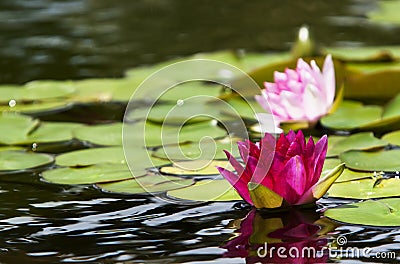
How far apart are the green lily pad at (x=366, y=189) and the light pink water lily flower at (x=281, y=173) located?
84 mm

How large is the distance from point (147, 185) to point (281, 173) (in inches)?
13.2

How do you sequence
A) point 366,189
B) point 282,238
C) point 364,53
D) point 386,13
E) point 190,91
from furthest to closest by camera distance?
point 386,13 → point 364,53 → point 190,91 → point 366,189 → point 282,238

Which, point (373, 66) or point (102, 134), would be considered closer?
point (102, 134)

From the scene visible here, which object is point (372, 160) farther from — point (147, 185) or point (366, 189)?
point (147, 185)

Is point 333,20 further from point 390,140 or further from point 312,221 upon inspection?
point 312,221

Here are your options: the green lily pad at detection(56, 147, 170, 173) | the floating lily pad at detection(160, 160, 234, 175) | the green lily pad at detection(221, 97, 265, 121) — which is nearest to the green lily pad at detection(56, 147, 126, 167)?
the green lily pad at detection(56, 147, 170, 173)

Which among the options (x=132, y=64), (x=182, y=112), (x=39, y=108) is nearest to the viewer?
(x=182, y=112)

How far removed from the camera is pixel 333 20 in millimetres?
3359

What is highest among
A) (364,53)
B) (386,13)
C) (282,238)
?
(386,13)

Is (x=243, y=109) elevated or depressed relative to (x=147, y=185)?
elevated

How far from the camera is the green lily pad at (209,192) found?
1.54 metres

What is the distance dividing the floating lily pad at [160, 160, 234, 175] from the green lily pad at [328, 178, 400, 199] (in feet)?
0.81

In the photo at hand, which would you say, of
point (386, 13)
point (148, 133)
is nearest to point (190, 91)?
point (148, 133)

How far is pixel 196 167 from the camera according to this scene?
1.72m
